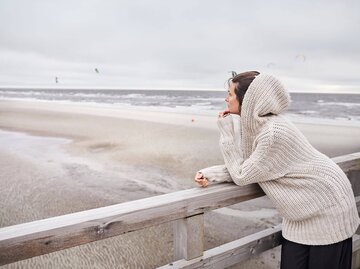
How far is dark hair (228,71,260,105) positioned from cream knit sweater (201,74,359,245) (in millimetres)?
94

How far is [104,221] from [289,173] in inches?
42.2

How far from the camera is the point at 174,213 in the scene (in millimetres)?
1799

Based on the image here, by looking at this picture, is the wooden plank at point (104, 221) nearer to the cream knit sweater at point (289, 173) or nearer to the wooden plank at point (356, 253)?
the cream knit sweater at point (289, 173)

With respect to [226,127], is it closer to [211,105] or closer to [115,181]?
[115,181]

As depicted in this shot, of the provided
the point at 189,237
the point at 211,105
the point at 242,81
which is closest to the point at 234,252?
the point at 189,237

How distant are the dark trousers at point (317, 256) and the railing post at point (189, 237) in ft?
2.05

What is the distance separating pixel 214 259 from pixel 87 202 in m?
4.18

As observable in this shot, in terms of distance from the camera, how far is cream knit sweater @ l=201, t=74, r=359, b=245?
6.25 ft

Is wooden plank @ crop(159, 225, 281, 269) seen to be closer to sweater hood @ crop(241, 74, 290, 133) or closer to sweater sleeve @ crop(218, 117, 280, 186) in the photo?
→ sweater sleeve @ crop(218, 117, 280, 186)

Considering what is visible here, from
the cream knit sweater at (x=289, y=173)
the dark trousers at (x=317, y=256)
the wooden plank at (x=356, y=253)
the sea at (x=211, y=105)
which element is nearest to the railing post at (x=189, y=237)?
the cream knit sweater at (x=289, y=173)

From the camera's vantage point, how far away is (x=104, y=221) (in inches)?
61.6

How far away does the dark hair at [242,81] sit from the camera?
80.3 inches

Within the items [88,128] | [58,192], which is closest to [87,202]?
[58,192]

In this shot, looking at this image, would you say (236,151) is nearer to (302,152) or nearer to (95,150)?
(302,152)
